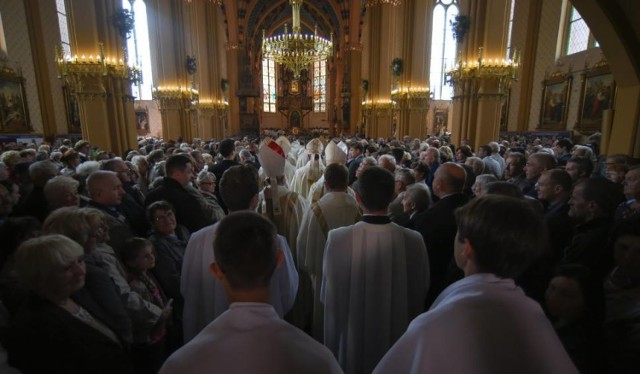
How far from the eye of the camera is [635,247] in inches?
80.5

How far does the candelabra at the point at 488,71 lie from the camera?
37.1 feet

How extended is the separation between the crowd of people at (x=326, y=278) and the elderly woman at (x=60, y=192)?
1 cm

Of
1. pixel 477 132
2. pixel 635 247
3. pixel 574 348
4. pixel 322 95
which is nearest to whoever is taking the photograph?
pixel 574 348

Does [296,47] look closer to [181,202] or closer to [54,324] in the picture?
[181,202]

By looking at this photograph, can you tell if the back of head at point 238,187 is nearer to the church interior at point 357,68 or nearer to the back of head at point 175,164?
the back of head at point 175,164

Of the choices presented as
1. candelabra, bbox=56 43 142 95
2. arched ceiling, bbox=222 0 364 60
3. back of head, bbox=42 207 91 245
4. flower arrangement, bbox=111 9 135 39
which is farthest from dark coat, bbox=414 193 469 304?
arched ceiling, bbox=222 0 364 60

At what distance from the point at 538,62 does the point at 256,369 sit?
22.6m

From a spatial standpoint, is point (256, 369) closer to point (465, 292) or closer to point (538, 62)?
point (465, 292)

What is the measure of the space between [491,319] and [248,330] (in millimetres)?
810

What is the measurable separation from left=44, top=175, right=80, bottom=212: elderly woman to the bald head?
134 inches

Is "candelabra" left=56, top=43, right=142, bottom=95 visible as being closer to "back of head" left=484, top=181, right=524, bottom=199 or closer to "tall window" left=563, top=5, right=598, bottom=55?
"back of head" left=484, top=181, right=524, bottom=199

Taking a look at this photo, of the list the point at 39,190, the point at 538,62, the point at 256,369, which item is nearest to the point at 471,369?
the point at 256,369

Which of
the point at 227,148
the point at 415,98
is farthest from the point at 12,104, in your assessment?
the point at 415,98

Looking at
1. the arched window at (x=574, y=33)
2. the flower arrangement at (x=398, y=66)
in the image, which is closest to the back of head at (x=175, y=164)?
the flower arrangement at (x=398, y=66)
